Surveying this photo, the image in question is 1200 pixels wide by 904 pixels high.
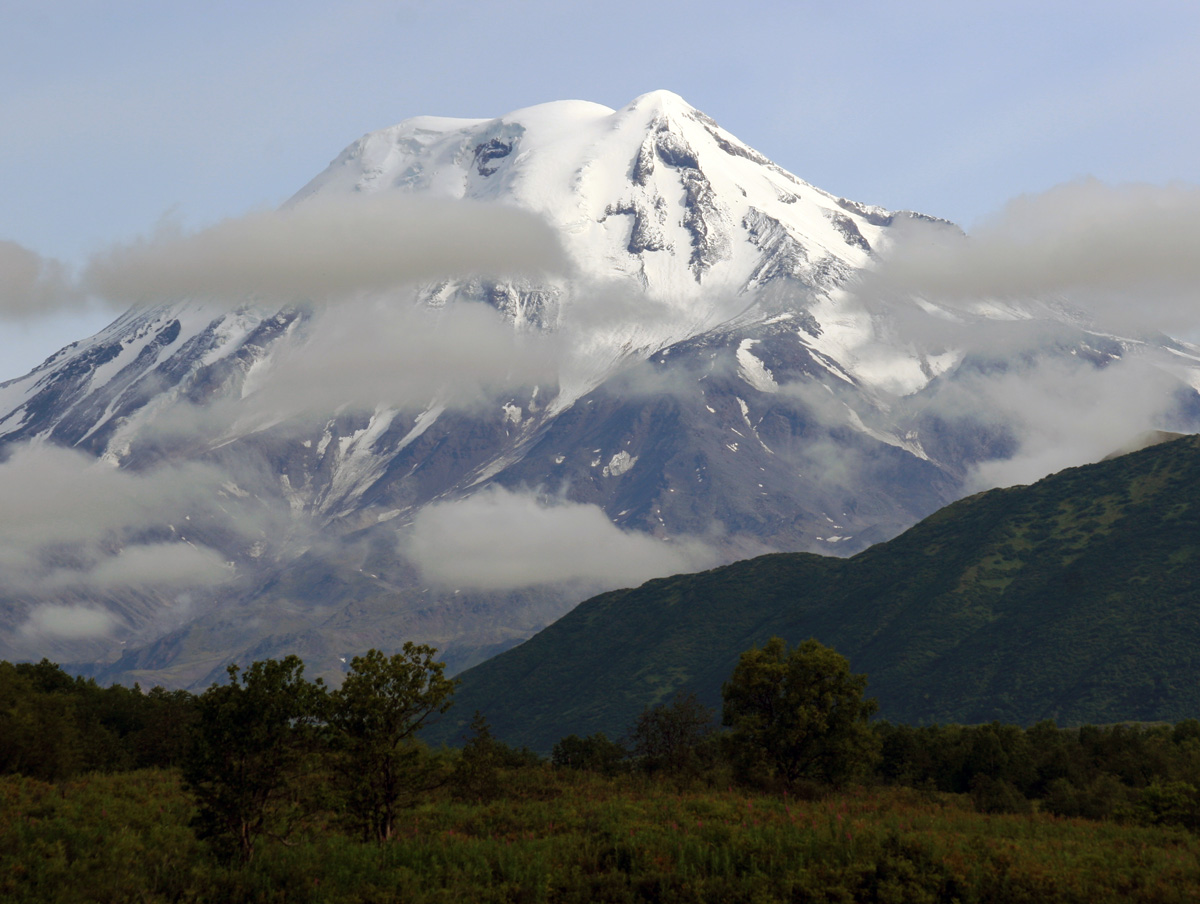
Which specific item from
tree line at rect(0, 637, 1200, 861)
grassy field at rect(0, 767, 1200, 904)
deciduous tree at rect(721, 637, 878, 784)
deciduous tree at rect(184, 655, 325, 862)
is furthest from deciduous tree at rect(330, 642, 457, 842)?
deciduous tree at rect(721, 637, 878, 784)

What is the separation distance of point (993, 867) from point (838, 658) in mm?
32957

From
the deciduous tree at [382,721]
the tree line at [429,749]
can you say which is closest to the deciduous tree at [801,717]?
the tree line at [429,749]

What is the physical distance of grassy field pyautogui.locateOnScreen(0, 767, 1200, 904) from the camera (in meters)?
41.8

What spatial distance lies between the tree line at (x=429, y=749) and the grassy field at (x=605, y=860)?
2.11 metres

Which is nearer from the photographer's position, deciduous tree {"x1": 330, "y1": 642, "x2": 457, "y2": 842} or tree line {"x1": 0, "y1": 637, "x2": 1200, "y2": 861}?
tree line {"x1": 0, "y1": 637, "x2": 1200, "y2": 861}

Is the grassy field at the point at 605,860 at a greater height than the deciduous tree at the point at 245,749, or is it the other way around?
the deciduous tree at the point at 245,749

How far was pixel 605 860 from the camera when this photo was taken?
46.7 meters

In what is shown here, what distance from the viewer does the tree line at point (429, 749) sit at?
4209 cm

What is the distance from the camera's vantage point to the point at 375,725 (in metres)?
45.9

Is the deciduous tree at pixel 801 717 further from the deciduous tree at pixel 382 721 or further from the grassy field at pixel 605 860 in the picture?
the deciduous tree at pixel 382 721

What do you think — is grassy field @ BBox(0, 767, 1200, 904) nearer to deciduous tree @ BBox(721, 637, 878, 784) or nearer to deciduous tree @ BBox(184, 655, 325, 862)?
deciduous tree @ BBox(184, 655, 325, 862)

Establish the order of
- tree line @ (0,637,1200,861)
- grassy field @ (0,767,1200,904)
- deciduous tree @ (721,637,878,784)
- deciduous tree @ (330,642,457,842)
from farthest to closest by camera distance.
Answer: deciduous tree @ (721,637,878,784) < deciduous tree @ (330,642,457,842) < tree line @ (0,637,1200,861) < grassy field @ (0,767,1200,904)

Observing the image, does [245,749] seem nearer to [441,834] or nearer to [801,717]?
[441,834]

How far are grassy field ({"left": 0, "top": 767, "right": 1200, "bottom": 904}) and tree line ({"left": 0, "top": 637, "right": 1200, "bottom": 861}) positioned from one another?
211 cm
